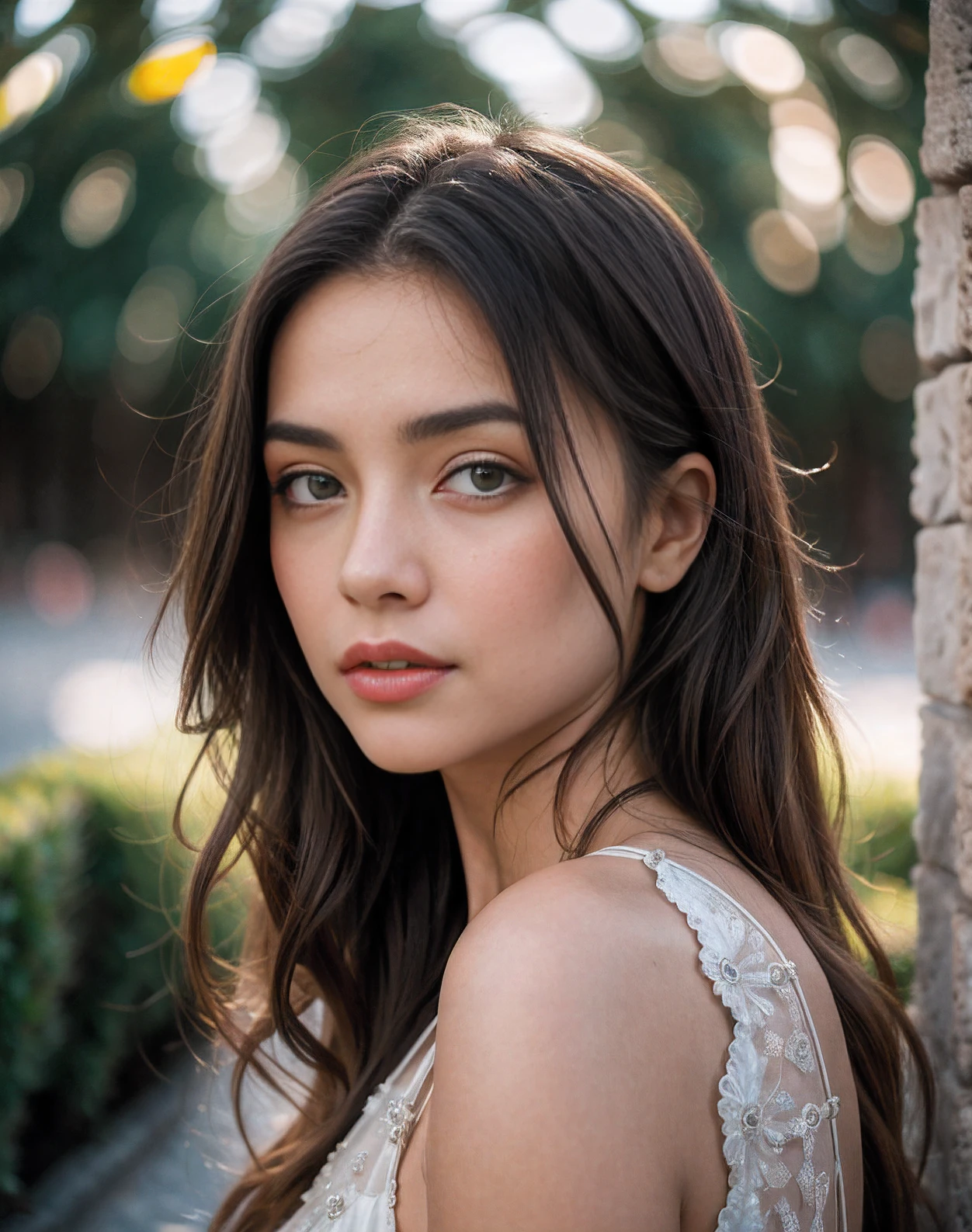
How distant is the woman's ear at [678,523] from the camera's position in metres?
1.66

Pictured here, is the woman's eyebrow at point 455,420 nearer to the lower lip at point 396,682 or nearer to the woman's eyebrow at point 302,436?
the woman's eyebrow at point 302,436

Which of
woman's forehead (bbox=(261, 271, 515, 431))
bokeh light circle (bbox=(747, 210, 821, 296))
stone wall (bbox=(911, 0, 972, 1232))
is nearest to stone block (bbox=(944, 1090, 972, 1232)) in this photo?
stone wall (bbox=(911, 0, 972, 1232))

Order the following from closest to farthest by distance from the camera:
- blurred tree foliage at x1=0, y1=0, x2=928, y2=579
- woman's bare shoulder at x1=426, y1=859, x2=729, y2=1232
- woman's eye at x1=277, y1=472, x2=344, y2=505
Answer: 1. woman's bare shoulder at x1=426, y1=859, x2=729, y2=1232
2. woman's eye at x1=277, y1=472, x2=344, y2=505
3. blurred tree foliage at x1=0, y1=0, x2=928, y2=579

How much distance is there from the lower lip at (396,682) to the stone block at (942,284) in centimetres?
97

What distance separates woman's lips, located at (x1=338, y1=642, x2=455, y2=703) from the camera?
154 centimetres

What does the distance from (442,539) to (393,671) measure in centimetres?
21

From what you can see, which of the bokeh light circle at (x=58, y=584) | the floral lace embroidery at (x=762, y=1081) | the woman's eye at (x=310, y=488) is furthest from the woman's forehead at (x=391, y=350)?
the bokeh light circle at (x=58, y=584)

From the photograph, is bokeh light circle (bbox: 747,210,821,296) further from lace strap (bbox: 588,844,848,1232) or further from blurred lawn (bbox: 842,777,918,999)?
lace strap (bbox: 588,844,848,1232)

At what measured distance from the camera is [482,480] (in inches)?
60.1

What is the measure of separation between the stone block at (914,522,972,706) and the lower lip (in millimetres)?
843

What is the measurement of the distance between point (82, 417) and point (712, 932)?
16.6m

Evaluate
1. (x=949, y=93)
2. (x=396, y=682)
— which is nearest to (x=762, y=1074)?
(x=396, y=682)

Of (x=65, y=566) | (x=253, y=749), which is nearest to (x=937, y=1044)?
(x=253, y=749)

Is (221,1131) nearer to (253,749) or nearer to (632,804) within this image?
(253,749)
